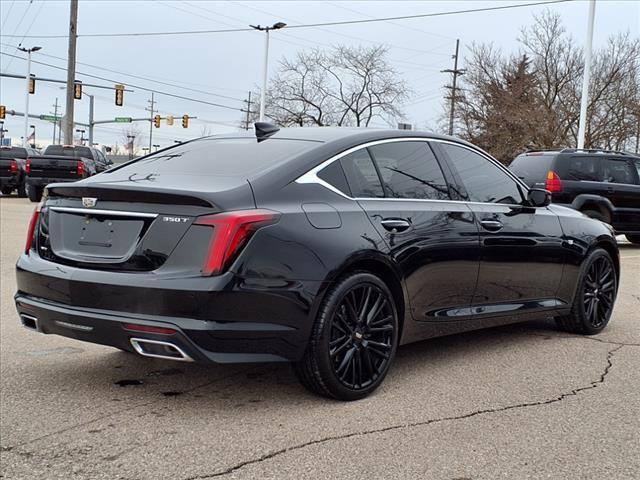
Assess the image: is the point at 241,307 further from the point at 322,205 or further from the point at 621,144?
the point at 621,144

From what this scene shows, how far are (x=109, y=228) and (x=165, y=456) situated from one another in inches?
50.0

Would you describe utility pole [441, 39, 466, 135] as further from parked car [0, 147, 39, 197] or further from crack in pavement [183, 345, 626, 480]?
crack in pavement [183, 345, 626, 480]

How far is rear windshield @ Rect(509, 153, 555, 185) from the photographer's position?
12.5m

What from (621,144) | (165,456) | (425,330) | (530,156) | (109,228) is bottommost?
(165,456)

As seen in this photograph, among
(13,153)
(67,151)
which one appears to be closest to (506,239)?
(67,151)

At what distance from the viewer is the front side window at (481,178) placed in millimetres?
5141

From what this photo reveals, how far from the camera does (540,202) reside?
5613 mm

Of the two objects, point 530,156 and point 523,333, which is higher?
point 530,156

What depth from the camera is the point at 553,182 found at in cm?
1238

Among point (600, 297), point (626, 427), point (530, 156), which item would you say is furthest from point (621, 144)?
point (626, 427)

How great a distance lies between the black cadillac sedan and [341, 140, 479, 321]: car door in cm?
1

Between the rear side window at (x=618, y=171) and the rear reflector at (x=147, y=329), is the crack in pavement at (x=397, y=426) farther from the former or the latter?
the rear side window at (x=618, y=171)

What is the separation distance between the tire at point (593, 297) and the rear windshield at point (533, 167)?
635cm

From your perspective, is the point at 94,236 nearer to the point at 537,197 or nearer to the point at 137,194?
the point at 137,194
